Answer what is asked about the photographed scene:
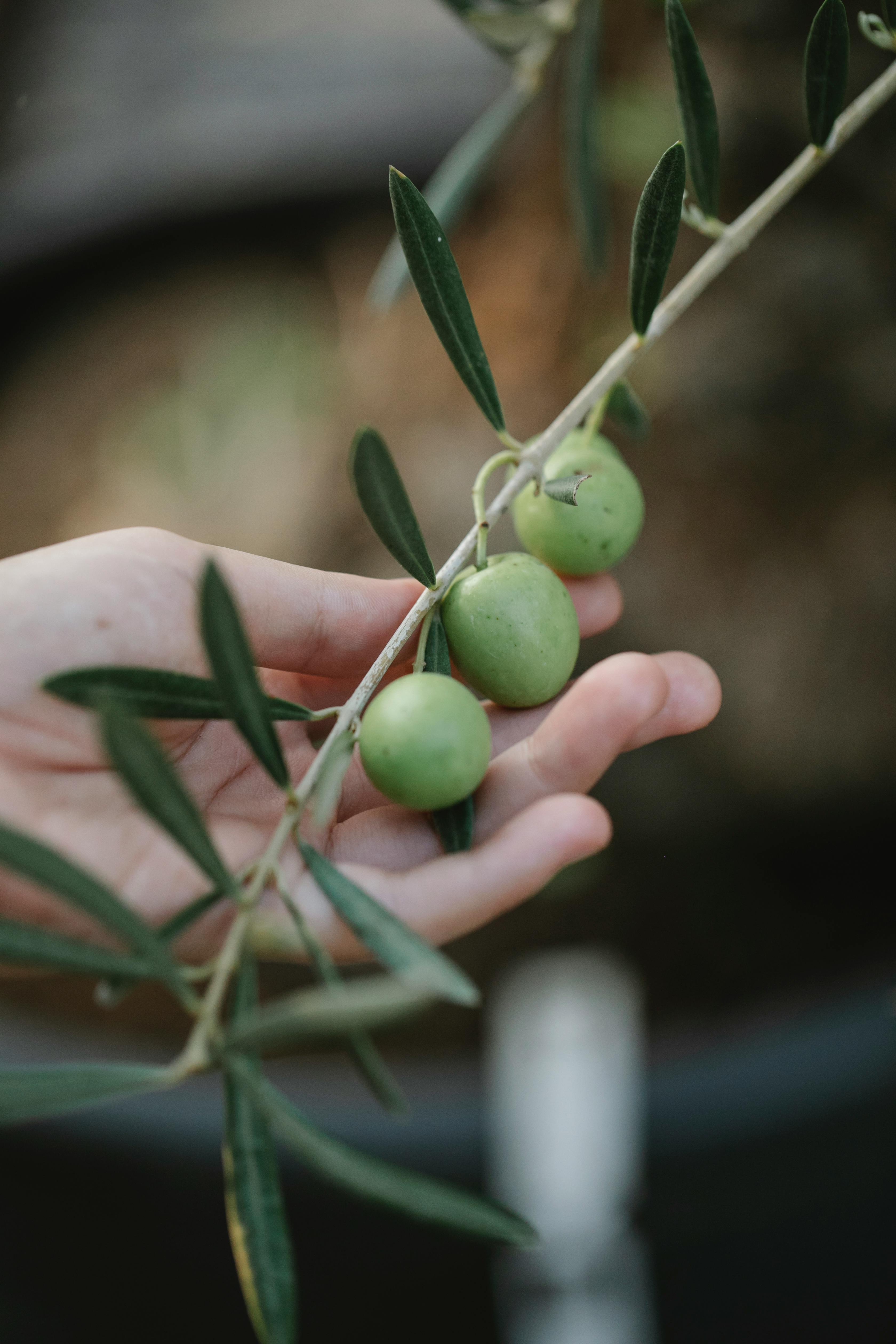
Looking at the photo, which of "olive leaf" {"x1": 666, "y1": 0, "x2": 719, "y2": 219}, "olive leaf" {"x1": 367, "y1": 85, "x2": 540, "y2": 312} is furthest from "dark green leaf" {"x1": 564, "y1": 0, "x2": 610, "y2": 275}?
"olive leaf" {"x1": 666, "y1": 0, "x2": 719, "y2": 219}

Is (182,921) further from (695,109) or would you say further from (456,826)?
(695,109)

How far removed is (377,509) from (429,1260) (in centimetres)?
155

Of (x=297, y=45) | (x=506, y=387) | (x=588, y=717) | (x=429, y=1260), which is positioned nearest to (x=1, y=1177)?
(x=429, y=1260)

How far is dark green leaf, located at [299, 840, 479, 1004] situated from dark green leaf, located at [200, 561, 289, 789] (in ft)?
0.27

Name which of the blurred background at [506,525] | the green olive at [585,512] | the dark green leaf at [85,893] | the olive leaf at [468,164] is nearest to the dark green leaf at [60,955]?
the dark green leaf at [85,893]

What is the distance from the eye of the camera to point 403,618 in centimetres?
100

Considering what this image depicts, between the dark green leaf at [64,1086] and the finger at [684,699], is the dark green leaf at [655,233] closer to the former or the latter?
the finger at [684,699]

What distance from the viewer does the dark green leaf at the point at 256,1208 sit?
0.56m

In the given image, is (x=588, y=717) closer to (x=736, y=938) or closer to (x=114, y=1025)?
(x=736, y=938)

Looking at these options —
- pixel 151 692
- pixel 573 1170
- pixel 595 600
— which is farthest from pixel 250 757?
pixel 573 1170

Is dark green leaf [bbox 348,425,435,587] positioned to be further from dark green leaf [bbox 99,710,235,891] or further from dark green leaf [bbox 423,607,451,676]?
dark green leaf [bbox 99,710,235,891]

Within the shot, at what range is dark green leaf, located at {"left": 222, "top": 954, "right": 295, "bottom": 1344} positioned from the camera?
1.85ft

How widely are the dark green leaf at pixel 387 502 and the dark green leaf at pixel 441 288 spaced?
0.14 meters

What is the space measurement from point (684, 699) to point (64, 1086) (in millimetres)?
587
